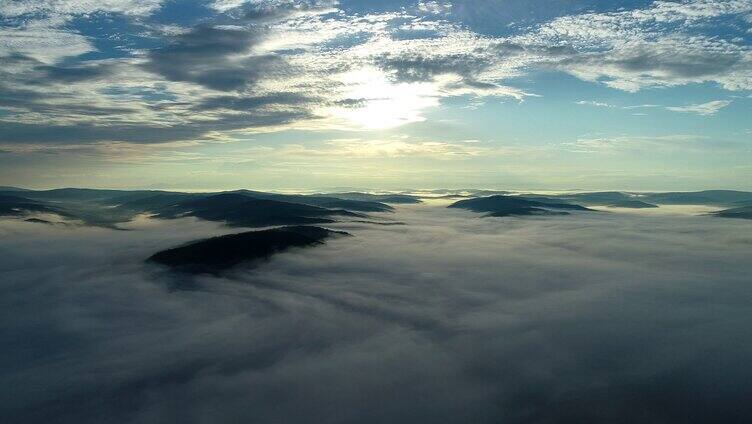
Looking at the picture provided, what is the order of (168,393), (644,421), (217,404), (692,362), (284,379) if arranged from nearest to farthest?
(644,421) → (217,404) → (168,393) → (284,379) → (692,362)

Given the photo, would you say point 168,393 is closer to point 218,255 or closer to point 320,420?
point 320,420

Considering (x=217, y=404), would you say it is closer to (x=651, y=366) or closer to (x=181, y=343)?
(x=181, y=343)

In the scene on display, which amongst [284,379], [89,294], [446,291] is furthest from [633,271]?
[89,294]

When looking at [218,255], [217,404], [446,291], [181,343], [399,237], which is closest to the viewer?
[217,404]

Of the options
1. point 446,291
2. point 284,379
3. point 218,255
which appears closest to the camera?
point 284,379

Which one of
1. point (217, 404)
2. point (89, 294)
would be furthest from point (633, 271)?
point (89, 294)

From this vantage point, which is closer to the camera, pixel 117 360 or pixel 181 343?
pixel 117 360
